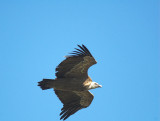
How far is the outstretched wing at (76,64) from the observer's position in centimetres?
1048

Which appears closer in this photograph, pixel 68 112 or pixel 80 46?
pixel 80 46

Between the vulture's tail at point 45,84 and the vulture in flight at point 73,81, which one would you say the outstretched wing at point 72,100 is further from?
the vulture's tail at point 45,84

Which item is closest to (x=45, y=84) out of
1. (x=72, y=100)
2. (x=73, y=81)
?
(x=73, y=81)

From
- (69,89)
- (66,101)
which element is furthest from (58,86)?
(66,101)

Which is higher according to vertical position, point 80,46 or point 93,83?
point 80,46

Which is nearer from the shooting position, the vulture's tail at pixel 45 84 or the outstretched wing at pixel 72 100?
the vulture's tail at pixel 45 84

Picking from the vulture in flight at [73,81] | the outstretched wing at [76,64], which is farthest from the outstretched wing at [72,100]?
the outstretched wing at [76,64]

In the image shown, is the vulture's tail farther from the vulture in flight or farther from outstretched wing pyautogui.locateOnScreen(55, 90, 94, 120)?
outstretched wing pyautogui.locateOnScreen(55, 90, 94, 120)

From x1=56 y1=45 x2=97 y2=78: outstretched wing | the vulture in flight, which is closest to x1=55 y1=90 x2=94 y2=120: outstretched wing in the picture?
the vulture in flight

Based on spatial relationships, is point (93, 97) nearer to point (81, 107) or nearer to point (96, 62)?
point (81, 107)

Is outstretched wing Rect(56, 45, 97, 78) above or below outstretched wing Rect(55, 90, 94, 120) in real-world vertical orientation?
above

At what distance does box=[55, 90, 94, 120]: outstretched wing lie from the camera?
11.5 m

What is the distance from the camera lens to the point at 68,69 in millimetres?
10797

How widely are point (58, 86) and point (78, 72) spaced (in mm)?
954
